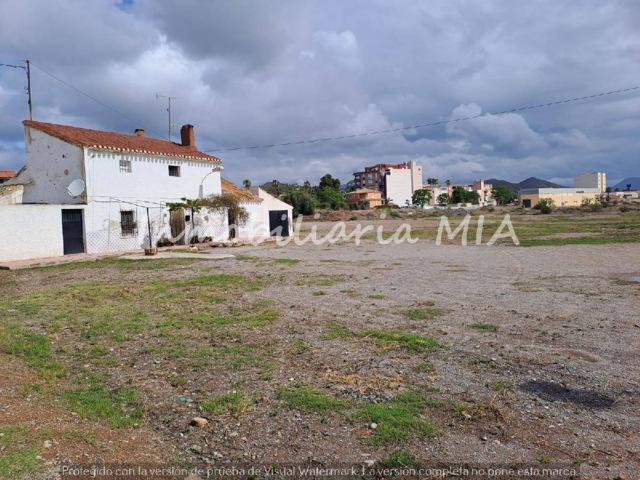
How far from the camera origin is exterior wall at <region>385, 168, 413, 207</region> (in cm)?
14888

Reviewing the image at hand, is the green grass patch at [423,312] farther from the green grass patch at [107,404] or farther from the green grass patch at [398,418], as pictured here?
the green grass patch at [107,404]

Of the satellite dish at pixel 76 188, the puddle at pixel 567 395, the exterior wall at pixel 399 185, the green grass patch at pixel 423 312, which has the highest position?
the exterior wall at pixel 399 185

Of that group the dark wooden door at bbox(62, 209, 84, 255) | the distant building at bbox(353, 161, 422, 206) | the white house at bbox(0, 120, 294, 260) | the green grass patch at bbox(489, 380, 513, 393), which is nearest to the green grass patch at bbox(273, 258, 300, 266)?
the white house at bbox(0, 120, 294, 260)

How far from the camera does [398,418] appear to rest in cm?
417

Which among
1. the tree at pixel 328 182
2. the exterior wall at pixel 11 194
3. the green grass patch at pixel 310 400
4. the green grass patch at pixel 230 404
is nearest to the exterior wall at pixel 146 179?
the exterior wall at pixel 11 194

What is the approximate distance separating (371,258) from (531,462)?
15664 millimetres

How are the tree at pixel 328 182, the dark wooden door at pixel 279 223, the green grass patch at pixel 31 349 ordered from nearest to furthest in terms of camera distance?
1. the green grass patch at pixel 31 349
2. the dark wooden door at pixel 279 223
3. the tree at pixel 328 182

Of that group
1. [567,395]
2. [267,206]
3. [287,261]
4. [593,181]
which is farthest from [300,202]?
[593,181]

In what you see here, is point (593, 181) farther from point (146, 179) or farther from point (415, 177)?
point (146, 179)

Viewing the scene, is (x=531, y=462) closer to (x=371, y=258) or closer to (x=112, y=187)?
(x=371, y=258)

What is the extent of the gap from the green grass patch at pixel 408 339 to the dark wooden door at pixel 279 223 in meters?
28.3

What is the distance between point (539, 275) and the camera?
13305 millimetres

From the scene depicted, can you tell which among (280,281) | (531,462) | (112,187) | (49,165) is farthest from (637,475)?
(49,165)

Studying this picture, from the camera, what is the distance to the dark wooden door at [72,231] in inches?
840
